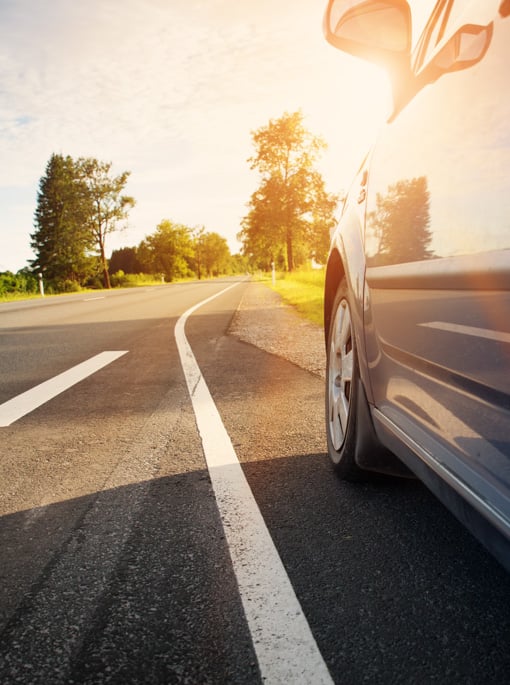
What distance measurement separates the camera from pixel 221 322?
1113 cm

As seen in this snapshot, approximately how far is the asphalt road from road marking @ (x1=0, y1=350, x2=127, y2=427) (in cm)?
42

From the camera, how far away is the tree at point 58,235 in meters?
57.7

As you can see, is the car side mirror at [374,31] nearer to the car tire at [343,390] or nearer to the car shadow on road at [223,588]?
the car tire at [343,390]

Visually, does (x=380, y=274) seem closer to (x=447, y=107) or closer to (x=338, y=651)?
(x=447, y=107)

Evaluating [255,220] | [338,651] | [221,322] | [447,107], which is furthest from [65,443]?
[255,220]

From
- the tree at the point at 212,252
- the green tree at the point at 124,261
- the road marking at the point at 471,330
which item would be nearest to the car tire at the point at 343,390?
the road marking at the point at 471,330

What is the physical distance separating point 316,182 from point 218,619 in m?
47.1

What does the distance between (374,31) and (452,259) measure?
94 cm

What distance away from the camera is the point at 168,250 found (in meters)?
97.6

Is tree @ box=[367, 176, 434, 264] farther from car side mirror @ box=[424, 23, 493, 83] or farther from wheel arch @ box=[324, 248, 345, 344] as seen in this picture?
wheel arch @ box=[324, 248, 345, 344]

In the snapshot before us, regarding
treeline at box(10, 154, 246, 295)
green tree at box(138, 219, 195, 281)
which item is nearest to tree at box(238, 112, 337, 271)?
treeline at box(10, 154, 246, 295)

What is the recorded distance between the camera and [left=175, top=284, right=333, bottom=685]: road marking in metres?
1.40

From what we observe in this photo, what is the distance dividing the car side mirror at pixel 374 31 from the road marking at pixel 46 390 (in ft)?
9.84

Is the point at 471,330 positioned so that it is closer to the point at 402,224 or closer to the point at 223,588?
the point at 402,224
